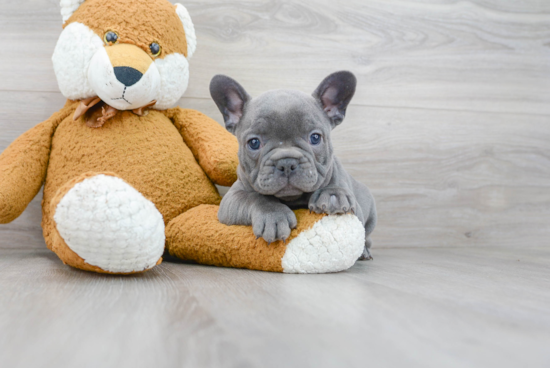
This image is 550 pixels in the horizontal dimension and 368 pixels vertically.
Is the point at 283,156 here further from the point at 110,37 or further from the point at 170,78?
the point at 110,37

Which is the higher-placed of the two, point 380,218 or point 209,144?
point 209,144

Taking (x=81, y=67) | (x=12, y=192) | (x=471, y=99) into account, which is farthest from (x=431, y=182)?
(x=12, y=192)

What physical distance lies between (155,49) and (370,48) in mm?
809

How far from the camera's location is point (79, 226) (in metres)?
0.81

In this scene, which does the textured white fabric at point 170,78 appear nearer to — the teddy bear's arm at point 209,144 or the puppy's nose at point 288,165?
the teddy bear's arm at point 209,144

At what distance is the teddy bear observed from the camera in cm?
101

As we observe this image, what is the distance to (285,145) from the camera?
1027mm

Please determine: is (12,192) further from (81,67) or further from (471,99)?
(471,99)

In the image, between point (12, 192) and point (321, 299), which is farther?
point (12, 192)

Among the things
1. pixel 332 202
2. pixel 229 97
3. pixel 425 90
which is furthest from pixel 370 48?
pixel 332 202

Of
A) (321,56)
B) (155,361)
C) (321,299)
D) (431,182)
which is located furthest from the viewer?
(431,182)

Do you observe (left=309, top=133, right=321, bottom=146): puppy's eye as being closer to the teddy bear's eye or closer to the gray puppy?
the gray puppy

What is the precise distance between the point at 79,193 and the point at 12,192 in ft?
1.22

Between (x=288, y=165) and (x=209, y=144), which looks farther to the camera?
(x=209, y=144)
